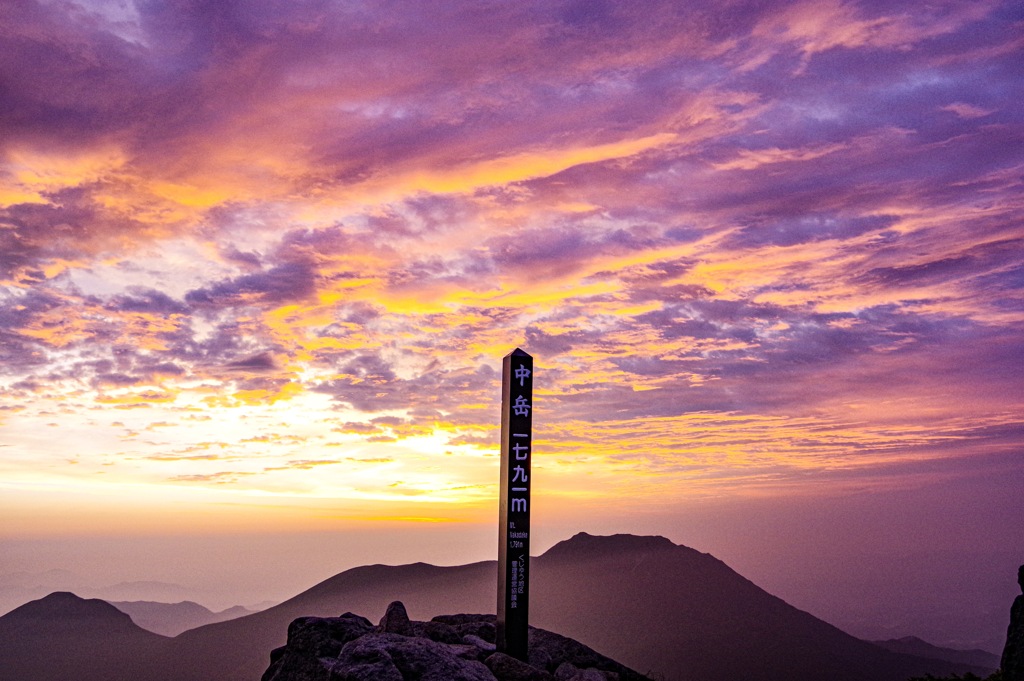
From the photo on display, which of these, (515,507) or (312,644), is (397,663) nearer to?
Result: (312,644)

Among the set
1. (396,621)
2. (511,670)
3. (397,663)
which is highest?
(396,621)

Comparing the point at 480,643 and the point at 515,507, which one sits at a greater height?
the point at 515,507

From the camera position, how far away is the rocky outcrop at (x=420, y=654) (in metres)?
16.1

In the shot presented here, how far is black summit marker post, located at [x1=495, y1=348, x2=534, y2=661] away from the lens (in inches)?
836

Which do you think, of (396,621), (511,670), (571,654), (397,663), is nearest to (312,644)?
(396,621)

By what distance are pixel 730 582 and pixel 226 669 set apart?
2097 inches

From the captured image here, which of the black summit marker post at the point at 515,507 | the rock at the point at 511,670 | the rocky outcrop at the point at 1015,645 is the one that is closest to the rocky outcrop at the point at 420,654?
the rock at the point at 511,670

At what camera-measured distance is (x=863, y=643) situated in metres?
82.9

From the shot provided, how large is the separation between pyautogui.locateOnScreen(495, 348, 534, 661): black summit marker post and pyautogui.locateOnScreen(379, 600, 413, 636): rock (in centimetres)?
243

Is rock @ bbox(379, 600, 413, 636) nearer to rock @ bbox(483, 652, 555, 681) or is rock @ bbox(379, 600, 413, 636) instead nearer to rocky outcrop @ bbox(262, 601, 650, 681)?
rocky outcrop @ bbox(262, 601, 650, 681)

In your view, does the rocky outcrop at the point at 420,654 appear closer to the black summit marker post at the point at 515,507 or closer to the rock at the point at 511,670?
the rock at the point at 511,670

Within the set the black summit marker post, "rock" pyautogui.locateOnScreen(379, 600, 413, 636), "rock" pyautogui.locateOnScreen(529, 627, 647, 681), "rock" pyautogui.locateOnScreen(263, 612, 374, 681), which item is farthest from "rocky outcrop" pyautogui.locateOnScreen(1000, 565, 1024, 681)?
"rock" pyautogui.locateOnScreen(263, 612, 374, 681)

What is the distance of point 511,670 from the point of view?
18609mm

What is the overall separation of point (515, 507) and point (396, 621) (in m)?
4.15
